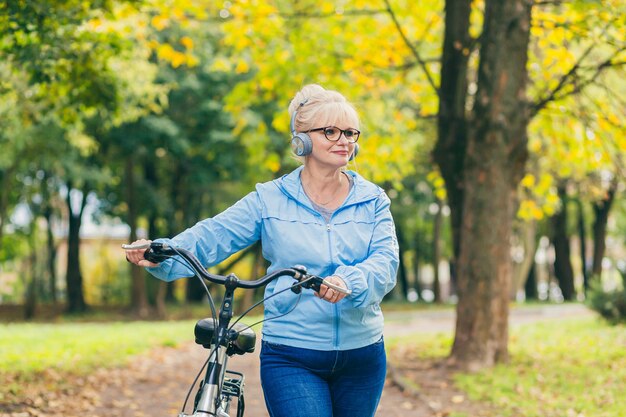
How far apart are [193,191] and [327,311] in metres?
26.3

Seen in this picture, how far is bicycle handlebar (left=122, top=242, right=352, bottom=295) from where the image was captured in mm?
2951

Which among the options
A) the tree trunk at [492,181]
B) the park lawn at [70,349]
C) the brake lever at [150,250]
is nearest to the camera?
the brake lever at [150,250]

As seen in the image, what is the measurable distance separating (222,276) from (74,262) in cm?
2948

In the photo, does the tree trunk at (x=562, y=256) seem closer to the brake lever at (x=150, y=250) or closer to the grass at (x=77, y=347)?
the grass at (x=77, y=347)

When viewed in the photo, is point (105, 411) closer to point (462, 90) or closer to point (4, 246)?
point (462, 90)

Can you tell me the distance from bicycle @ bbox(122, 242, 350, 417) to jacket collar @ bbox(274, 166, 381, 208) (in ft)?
1.59

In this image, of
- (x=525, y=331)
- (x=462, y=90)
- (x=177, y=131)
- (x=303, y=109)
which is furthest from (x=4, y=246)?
(x=303, y=109)

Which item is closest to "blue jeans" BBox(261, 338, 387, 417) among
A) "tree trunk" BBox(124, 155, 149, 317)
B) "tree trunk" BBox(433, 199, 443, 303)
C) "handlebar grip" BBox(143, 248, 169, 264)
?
"handlebar grip" BBox(143, 248, 169, 264)

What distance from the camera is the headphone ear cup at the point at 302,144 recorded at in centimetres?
351

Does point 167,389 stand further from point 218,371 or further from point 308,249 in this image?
point 218,371

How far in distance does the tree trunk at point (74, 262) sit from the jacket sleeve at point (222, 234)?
28534 mm

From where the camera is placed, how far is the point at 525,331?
16703mm

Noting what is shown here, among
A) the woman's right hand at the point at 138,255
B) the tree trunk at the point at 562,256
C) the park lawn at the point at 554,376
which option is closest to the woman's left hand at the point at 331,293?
the woman's right hand at the point at 138,255

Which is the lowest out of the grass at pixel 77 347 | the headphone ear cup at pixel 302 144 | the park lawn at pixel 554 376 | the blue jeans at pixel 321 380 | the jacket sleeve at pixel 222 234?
the grass at pixel 77 347
